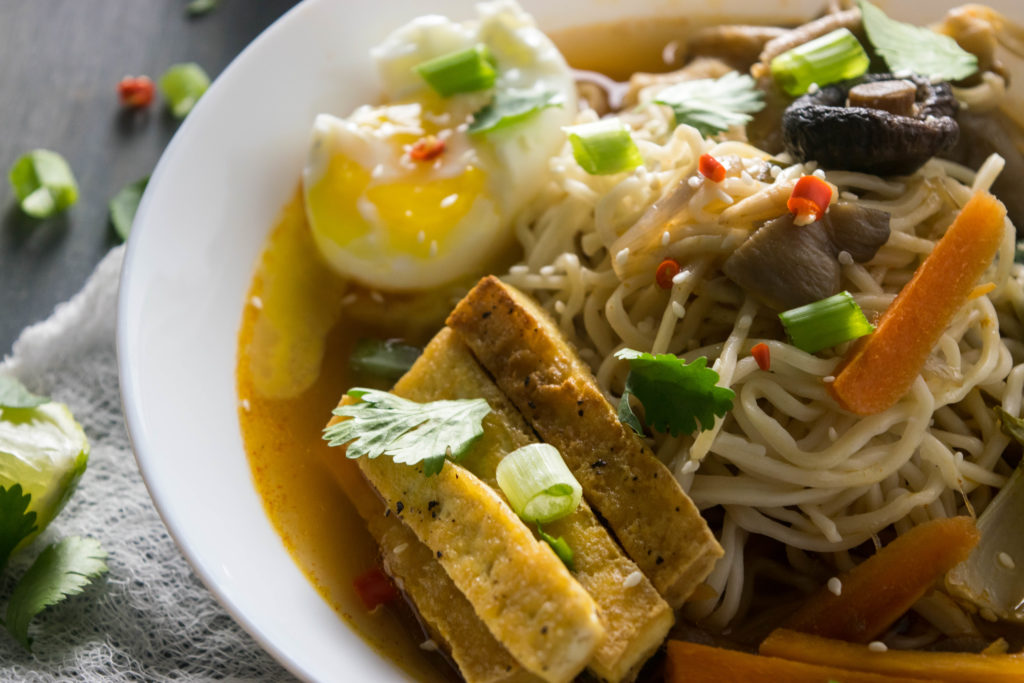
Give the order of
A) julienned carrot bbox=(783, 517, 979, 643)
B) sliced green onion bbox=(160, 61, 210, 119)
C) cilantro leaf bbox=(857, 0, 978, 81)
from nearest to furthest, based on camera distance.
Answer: julienned carrot bbox=(783, 517, 979, 643) < cilantro leaf bbox=(857, 0, 978, 81) < sliced green onion bbox=(160, 61, 210, 119)

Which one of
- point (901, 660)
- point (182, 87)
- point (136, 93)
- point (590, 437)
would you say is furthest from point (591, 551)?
point (136, 93)

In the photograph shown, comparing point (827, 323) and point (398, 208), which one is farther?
point (398, 208)

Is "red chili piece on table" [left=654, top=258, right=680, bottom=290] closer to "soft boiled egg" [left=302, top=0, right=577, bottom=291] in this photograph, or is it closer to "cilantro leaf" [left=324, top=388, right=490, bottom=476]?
"cilantro leaf" [left=324, top=388, right=490, bottom=476]

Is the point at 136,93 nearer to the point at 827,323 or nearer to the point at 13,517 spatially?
the point at 13,517

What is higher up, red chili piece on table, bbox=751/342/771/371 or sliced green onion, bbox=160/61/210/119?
red chili piece on table, bbox=751/342/771/371

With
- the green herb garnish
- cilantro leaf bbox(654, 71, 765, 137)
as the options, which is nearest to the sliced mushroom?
cilantro leaf bbox(654, 71, 765, 137)

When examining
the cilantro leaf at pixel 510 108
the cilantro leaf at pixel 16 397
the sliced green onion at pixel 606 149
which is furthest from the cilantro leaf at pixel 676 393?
the cilantro leaf at pixel 16 397

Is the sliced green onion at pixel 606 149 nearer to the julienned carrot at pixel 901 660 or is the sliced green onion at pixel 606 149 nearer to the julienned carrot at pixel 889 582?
the julienned carrot at pixel 889 582
